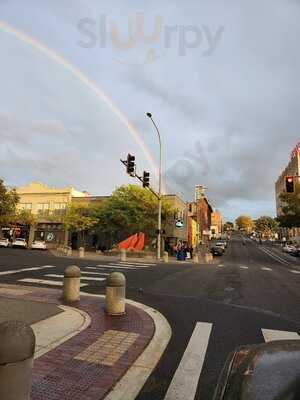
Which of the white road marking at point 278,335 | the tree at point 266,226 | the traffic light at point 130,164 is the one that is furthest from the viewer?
the tree at point 266,226

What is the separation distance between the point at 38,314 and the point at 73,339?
75.3 inches

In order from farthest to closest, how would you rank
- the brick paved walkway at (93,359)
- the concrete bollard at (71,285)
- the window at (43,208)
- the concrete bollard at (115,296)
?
the window at (43,208) < the concrete bollard at (71,285) < the concrete bollard at (115,296) < the brick paved walkway at (93,359)

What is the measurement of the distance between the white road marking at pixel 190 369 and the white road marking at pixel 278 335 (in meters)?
1.14

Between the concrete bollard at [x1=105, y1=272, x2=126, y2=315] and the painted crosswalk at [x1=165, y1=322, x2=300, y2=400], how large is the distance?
6.08 feet

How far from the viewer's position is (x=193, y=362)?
527cm

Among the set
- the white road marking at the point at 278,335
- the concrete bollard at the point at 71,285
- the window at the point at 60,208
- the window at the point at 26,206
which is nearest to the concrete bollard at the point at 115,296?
the concrete bollard at the point at 71,285

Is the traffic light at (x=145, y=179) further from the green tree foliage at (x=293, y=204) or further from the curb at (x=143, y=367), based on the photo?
the green tree foliage at (x=293, y=204)

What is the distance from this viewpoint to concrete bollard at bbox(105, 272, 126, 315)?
316 inches

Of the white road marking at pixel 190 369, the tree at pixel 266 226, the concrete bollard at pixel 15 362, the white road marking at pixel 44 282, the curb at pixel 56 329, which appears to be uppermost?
the tree at pixel 266 226

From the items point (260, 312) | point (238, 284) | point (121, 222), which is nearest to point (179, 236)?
point (121, 222)

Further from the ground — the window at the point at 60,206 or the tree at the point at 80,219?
the window at the point at 60,206

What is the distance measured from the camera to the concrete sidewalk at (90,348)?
13.9 ft

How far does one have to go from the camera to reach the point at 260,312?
29.3 feet

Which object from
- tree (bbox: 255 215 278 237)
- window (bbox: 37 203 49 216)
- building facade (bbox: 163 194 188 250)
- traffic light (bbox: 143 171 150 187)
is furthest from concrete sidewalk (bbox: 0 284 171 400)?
tree (bbox: 255 215 278 237)
